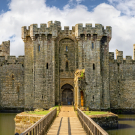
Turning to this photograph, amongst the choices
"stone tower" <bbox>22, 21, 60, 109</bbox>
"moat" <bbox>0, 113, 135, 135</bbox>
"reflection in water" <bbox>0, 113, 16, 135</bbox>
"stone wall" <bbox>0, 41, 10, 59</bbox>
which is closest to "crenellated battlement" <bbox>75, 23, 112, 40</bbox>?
"stone tower" <bbox>22, 21, 60, 109</bbox>

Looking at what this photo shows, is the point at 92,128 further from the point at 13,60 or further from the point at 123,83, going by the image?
the point at 13,60

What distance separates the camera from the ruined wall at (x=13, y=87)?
3177 centimetres

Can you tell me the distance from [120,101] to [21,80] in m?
13.2

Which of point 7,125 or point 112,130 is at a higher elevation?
point 7,125

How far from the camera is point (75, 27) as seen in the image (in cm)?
3011

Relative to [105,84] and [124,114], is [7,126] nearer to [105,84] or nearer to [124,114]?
[105,84]

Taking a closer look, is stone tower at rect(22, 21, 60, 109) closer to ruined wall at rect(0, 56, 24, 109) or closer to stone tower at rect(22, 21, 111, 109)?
stone tower at rect(22, 21, 111, 109)

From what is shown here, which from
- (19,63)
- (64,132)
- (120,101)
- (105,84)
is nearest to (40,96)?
(19,63)

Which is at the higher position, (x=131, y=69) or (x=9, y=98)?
(x=131, y=69)

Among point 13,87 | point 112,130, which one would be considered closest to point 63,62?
point 13,87

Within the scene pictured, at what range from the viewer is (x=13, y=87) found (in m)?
31.8

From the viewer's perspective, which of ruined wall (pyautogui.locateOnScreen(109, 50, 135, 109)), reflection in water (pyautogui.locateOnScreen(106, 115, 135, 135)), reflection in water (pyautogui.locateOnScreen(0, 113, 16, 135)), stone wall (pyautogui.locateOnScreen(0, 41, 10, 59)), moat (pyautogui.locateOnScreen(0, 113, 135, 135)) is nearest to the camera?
reflection in water (pyautogui.locateOnScreen(106, 115, 135, 135))

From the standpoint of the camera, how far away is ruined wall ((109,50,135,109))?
1235 inches

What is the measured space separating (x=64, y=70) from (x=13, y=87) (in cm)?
720
